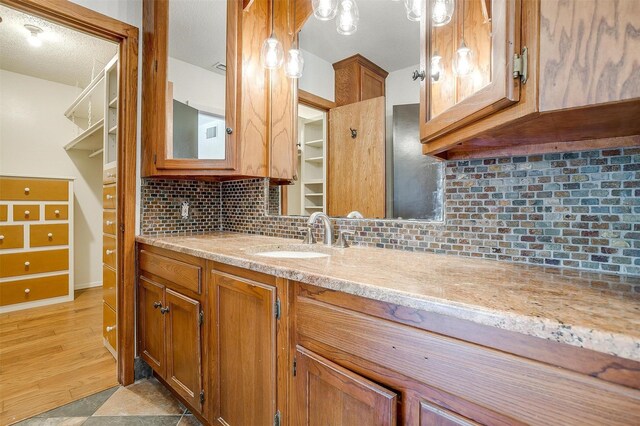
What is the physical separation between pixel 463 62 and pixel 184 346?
5.35 feet

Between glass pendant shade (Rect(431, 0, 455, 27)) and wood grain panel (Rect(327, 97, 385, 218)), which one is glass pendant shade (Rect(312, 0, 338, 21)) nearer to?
wood grain panel (Rect(327, 97, 385, 218))

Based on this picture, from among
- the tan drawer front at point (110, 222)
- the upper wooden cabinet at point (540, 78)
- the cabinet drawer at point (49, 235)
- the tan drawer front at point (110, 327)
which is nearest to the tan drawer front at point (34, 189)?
the cabinet drawer at point (49, 235)

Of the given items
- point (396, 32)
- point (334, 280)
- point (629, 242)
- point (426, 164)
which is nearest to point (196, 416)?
point (334, 280)

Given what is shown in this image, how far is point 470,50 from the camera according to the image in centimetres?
89

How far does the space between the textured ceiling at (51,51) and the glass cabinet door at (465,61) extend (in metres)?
2.60

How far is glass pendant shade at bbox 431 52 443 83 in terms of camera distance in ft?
3.32

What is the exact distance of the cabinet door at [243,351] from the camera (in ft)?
3.42

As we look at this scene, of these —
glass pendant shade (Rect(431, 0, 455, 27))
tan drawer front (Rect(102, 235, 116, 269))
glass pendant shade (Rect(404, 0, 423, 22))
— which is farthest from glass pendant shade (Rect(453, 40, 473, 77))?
tan drawer front (Rect(102, 235, 116, 269))

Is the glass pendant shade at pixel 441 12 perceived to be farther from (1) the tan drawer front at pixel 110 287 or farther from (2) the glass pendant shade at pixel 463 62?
(1) the tan drawer front at pixel 110 287


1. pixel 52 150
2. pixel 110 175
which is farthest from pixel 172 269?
pixel 52 150

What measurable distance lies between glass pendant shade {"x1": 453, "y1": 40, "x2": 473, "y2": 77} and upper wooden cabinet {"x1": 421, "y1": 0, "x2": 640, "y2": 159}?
0.02 metres

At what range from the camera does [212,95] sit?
1805 millimetres

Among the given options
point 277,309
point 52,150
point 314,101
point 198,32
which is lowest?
point 277,309

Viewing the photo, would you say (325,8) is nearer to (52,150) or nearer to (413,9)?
(413,9)
